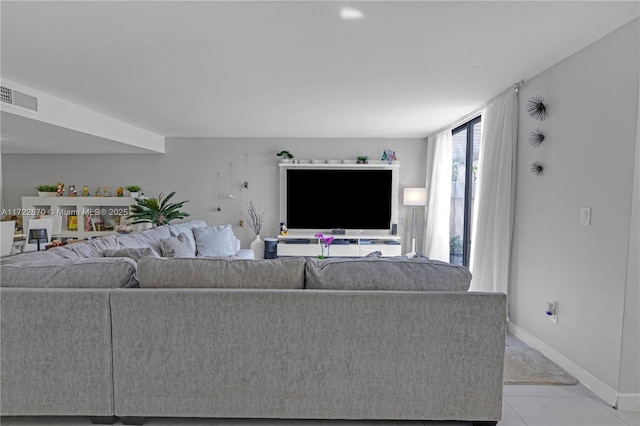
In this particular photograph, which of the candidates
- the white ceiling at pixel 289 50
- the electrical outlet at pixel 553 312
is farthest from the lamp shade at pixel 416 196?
the electrical outlet at pixel 553 312

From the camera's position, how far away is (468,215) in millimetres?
4523

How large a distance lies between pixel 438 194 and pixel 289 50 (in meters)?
3.75

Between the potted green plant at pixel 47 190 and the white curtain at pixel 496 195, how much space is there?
7.02 metres

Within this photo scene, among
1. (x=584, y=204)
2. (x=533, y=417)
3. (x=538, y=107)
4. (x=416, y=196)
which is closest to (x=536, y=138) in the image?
(x=538, y=107)

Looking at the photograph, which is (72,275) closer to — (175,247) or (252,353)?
(252,353)

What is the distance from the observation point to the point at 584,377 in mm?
2268

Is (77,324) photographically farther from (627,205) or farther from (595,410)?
(627,205)

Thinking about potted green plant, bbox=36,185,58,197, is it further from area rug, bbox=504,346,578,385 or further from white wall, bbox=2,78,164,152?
area rug, bbox=504,346,578,385

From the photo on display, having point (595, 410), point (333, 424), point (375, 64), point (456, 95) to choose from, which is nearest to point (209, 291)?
point (333, 424)

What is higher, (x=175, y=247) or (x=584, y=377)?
(x=175, y=247)

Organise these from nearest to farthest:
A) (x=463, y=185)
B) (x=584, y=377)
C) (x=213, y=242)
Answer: (x=584, y=377) < (x=213, y=242) < (x=463, y=185)

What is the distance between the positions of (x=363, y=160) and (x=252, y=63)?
358cm

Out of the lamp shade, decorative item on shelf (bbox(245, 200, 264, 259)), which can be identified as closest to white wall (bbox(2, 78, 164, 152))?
decorative item on shelf (bbox(245, 200, 264, 259))

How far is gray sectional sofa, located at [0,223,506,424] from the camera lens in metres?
1.71
